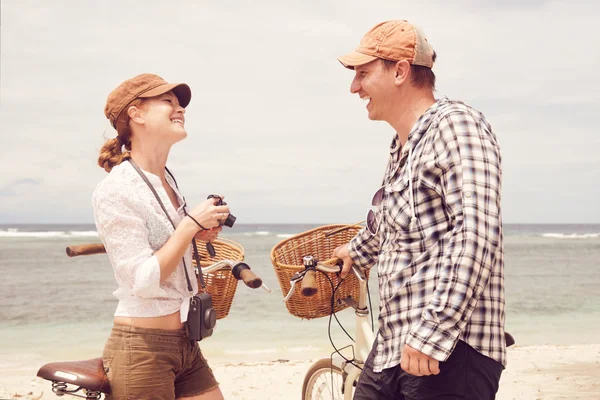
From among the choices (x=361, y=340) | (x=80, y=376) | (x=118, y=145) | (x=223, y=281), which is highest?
(x=118, y=145)

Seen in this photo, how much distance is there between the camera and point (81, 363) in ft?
8.16

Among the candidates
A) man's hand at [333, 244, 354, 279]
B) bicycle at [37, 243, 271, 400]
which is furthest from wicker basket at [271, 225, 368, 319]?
bicycle at [37, 243, 271, 400]

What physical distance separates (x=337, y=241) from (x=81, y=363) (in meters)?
1.38

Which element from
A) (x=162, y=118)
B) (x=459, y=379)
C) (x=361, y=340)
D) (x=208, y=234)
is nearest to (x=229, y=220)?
(x=208, y=234)

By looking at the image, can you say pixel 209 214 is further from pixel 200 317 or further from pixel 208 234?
pixel 200 317

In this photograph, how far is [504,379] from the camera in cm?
699

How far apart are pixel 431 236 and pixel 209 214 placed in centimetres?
84

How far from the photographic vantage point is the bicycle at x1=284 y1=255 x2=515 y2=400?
2.92m

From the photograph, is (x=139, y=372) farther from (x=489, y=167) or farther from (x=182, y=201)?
(x=489, y=167)

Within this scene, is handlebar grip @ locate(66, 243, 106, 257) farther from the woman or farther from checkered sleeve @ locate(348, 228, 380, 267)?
checkered sleeve @ locate(348, 228, 380, 267)

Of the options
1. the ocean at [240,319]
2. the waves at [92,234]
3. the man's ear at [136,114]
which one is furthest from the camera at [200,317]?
the waves at [92,234]

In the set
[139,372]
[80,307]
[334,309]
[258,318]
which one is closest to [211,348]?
[258,318]

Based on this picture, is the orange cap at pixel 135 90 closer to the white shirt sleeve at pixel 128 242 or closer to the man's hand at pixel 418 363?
the white shirt sleeve at pixel 128 242

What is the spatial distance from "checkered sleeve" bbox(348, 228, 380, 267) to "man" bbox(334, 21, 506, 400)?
0.52m
